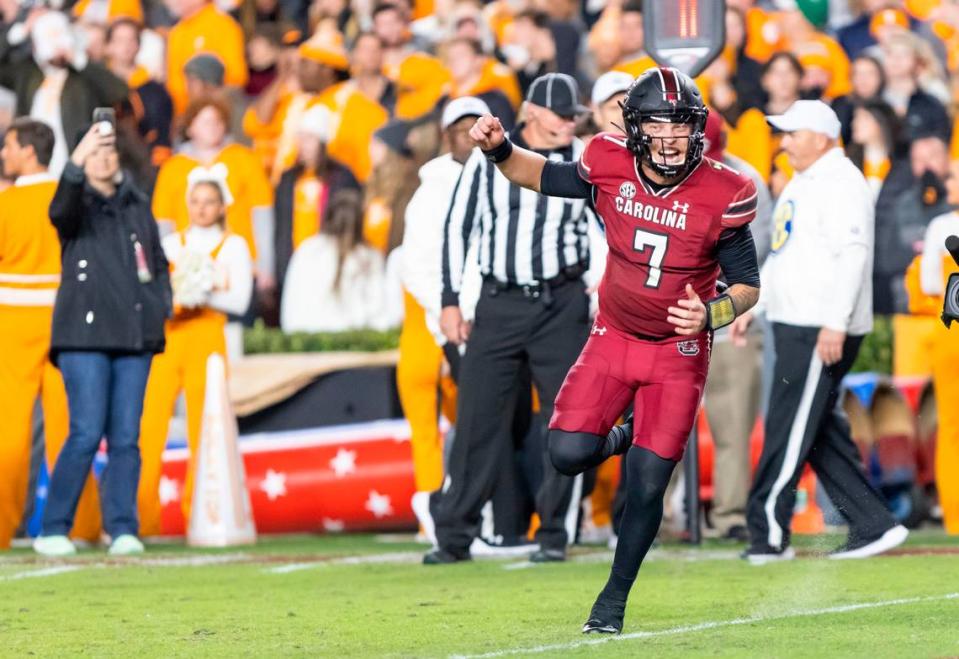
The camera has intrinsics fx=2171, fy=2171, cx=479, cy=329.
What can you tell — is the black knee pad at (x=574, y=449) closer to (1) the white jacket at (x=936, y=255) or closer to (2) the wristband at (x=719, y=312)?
(2) the wristband at (x=719, y=312)

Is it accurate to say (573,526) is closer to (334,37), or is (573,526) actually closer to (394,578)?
(394,578)

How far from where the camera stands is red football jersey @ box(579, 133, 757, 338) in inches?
307

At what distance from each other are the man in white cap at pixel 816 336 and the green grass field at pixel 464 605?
0.87ft

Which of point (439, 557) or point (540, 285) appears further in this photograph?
point (439, 557)

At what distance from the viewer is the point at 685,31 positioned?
11.8 meters

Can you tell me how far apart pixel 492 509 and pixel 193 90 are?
5.81 m

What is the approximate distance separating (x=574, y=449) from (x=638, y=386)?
331 millimetres

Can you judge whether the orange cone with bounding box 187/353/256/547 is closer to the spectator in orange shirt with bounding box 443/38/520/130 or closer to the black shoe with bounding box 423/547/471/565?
the black shoe with bounding box 423/547/471/565

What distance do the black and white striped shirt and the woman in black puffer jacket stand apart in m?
2.09

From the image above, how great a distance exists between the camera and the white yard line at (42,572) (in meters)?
10.3

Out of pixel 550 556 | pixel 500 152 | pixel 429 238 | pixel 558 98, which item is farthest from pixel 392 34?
pixel 500 152

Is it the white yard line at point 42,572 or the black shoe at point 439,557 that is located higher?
the black shoe at point 439,557

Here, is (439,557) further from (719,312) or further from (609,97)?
(719,312)

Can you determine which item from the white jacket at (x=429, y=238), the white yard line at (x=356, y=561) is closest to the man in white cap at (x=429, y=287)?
the white jacket at (x=429, y=238)
